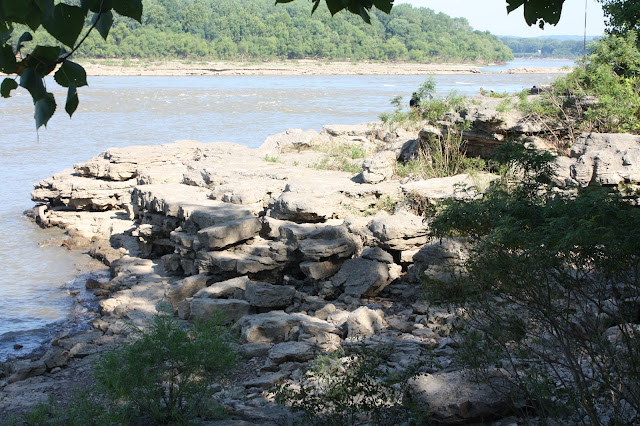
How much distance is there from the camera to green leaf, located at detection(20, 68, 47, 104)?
170cm

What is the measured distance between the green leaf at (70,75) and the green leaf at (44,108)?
7 cm

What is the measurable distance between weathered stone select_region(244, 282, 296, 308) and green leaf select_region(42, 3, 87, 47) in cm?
613

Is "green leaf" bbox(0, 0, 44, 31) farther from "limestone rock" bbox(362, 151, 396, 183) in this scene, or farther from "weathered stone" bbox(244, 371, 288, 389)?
"limestone rock" bbox(362, 151, 396, 183)

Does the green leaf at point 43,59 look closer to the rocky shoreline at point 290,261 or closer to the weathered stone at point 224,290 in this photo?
the rocky shoreline at point 290,261

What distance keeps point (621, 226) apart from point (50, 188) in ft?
43.9

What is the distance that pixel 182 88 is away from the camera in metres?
49.3

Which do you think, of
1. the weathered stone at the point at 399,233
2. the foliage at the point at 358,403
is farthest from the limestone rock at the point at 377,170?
the foliage at the point at 358,403

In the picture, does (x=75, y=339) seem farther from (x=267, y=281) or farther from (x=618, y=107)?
(x=618, y=107)


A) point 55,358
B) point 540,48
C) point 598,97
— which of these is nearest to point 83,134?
point 55,358

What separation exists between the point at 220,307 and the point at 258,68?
70.3 meters

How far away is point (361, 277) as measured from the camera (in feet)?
26.6

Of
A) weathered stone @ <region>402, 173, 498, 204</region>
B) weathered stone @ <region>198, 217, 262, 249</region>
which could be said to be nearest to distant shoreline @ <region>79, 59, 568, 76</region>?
weathered stone @ <region>198, 217, 262, 249</region>

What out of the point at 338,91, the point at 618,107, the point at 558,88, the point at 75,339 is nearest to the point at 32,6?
Answer: the point at 75,339

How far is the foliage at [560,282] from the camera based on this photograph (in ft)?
10.7
